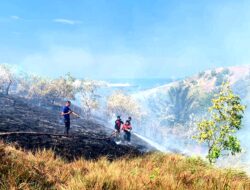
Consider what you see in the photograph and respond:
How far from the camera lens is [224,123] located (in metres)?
27.6

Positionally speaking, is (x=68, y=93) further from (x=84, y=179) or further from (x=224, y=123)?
(x=84, y=179)

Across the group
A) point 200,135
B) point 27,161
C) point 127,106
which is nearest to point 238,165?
point 200,135

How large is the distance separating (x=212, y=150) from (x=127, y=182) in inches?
592

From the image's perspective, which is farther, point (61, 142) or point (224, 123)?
point (61, 142)

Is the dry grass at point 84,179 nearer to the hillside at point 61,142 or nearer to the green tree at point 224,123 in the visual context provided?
the hillside at point 61,142

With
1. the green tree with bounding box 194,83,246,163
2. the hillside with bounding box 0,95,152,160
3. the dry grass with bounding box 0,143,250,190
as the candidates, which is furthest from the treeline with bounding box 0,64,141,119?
the dry grass with bounding box 0,143,250,190

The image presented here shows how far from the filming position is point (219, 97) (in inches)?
1087

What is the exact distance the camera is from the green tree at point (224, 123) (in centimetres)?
2628

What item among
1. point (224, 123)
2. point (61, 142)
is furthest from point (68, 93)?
point (224, 123)

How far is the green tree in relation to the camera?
2628cm

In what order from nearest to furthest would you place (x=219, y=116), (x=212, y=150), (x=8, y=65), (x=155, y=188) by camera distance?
(x=155, y=188) < (x=212, y=150) < (x=219, y=116) < (x=8, y=65)

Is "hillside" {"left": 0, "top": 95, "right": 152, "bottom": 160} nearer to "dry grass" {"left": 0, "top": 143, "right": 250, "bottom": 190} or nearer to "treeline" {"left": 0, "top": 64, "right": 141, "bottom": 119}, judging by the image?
"dry grass" {"left": 0, "top": 143, "right": 250, "bottom": 190}

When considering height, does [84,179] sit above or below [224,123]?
below

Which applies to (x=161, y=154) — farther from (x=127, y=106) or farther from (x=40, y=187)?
(x=127, y=106)
